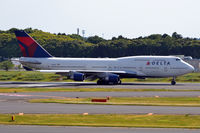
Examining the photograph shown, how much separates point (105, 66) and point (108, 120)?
38.6 m

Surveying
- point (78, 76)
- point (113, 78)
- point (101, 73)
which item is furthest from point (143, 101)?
point (101, 73)

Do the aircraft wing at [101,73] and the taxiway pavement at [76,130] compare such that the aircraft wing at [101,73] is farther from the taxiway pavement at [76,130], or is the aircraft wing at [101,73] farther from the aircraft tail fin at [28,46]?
the taxiway pavement at [76,130]

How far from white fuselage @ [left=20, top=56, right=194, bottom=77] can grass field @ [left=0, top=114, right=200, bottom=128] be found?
3459cm

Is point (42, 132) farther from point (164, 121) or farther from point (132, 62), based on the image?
point (132, 62)

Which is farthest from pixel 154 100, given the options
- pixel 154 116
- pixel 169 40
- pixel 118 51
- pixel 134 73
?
pixel 169 40

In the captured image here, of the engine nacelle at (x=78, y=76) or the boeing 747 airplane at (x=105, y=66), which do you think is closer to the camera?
the engine nacelle at (x=78, y=76)

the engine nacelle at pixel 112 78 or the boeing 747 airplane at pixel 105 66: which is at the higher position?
the boeing 747 airplane at pixel 105 66

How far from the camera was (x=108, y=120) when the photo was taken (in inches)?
1048

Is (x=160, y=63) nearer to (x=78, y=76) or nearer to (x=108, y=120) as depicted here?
(x=78, y=76)

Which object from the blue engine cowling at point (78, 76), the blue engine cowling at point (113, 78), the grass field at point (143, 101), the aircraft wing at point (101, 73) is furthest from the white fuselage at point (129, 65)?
the grass field at point (143, 101)

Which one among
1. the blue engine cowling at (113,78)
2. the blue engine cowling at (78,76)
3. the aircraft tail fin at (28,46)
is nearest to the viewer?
the blue engine cowling at (78,76)

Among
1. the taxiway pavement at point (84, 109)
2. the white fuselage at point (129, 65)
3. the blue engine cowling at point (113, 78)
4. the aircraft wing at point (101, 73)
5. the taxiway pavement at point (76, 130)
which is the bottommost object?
the taxiway pavement at point (76, 130)

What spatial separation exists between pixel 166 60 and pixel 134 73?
16.8 ft

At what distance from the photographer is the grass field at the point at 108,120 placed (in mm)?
24953
